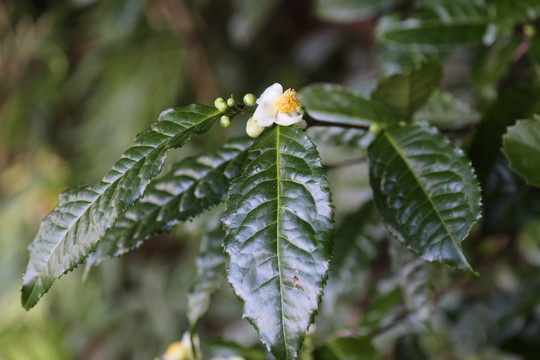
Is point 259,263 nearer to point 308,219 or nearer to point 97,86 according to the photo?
point 308,219

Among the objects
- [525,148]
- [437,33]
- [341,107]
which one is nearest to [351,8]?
[437,33]

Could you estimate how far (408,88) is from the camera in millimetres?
461

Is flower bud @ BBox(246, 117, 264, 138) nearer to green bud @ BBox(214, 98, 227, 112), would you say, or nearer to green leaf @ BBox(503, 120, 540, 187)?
green bud @ BBox(214, 98, 227, 112)

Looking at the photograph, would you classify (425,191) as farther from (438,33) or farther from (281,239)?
(438,33)

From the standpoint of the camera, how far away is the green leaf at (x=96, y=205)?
0.32m

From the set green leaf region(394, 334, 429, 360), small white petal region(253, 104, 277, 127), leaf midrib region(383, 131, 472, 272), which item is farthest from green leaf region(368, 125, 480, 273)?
green leaf region(394, 334, 429, 360)

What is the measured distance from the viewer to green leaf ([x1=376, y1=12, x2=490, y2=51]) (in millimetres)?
611

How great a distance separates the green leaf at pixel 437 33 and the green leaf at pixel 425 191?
0.23 meters

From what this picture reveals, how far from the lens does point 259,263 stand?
1.03 ft

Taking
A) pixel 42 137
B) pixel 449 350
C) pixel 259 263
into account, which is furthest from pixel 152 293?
pixel 259 263

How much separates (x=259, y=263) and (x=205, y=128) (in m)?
0.11

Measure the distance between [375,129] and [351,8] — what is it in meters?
0.44

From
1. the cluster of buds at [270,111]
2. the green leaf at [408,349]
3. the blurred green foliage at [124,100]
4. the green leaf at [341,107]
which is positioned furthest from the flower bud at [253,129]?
the blurred green foliage at [124,100]

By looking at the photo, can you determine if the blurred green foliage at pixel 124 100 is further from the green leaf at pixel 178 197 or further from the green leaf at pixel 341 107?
the green leaf at pixel 178 197
